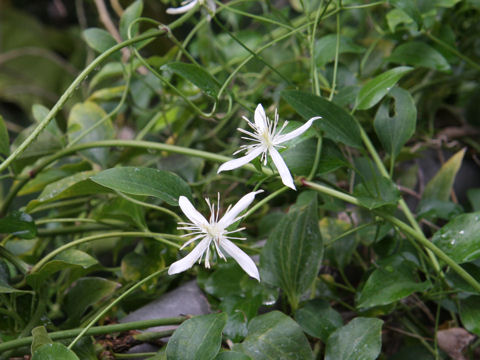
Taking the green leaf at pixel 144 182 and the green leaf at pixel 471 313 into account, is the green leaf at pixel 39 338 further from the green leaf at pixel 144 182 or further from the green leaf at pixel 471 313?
the green leaf at pixel 471 313

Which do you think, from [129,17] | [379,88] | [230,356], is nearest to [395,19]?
[379,88]

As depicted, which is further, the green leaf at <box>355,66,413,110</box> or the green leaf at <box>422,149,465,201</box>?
the green leaf at <box>422,149,465,201</box>

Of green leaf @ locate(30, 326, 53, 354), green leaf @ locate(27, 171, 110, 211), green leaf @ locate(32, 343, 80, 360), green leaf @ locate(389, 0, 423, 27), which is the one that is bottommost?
green leaf @ locate(30, 326, 53, 354)

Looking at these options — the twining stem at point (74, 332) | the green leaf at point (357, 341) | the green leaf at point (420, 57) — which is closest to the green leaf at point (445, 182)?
the green leaf at point (420, 57)

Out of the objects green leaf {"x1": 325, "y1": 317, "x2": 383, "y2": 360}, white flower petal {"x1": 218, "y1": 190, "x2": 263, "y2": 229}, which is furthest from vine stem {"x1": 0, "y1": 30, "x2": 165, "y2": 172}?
green leaf {"x1": 325, "y1": 317, "x2": 383, "y2": 360}

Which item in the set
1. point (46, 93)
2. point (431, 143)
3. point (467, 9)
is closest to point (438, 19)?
point (467, 9)

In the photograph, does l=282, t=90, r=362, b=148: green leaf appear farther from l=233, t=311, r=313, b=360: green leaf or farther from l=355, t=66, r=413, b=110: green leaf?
l=233, t=311, r=313, b=360: green leaf
